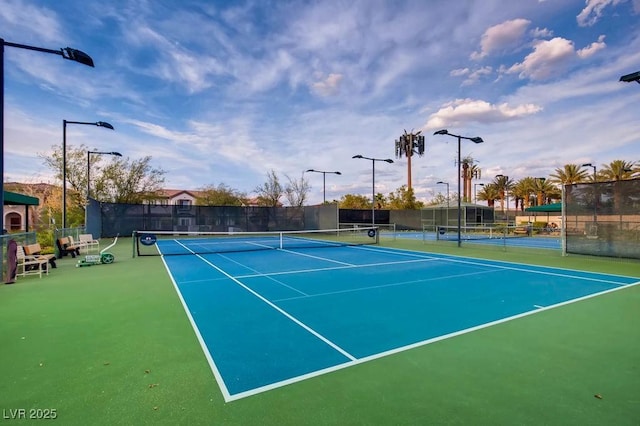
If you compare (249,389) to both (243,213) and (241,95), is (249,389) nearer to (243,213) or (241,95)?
(241,95)

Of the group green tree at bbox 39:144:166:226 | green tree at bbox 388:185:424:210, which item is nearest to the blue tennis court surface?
green tree at bbox 39:144:166:226

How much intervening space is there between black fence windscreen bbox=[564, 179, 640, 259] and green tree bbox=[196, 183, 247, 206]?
135 ft

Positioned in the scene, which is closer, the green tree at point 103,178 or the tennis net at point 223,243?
the tennis net at point 223,243

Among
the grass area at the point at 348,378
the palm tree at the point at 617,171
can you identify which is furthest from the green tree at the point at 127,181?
the palm tree at the point at 617,171

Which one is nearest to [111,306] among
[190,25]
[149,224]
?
[190,25]

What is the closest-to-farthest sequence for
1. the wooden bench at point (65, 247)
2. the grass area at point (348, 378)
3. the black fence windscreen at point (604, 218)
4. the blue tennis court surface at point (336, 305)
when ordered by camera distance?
the grass area at point (348, 378)
the blue tennis court surface at point (336, 305)
the black fence windscreen at point (604, 218)
the wooden bench at point (65, 247)

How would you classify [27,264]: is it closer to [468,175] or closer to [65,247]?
[65,247]

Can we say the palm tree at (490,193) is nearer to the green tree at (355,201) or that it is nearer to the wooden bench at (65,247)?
the green tree at (355,201)

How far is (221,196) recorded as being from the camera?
48.8 m

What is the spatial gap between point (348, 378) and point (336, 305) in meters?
2.94

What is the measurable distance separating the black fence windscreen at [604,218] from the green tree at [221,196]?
41290 millimetres

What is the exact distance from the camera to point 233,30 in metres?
15.8

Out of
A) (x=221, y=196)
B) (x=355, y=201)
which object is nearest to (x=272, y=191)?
(x=221, y=196)

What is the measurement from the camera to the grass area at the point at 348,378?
2.96m
